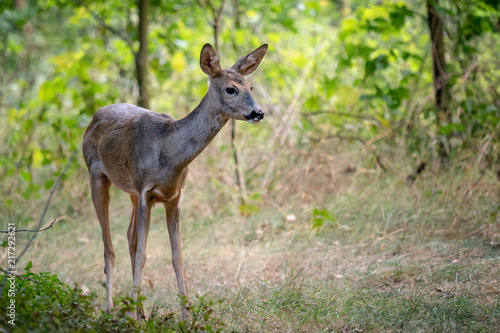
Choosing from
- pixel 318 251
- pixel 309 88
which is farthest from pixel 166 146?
pixel 309 88

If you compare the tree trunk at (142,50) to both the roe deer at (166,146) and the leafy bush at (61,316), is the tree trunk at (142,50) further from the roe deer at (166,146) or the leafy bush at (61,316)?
the leafy bush at (61,316)

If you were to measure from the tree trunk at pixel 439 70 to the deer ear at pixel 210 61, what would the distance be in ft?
12.0

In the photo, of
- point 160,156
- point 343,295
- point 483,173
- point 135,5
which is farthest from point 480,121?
point 135,5

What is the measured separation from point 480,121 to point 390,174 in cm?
116

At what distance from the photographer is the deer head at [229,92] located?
358cm

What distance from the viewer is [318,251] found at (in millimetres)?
5164

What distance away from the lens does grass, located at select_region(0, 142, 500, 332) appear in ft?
11.7

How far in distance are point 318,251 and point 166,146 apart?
204cm

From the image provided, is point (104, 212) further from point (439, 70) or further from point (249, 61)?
point (439, 70)

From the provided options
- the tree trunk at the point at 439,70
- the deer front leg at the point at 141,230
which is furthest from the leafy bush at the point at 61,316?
the tree trunk at the point at 439,70

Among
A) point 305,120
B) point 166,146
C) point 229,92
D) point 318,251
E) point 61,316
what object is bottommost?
point 318,251

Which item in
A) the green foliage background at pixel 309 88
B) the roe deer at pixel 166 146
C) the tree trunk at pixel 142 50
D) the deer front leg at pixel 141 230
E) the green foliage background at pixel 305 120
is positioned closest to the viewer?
the roe deer at pixel 166 146

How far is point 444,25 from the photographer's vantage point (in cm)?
696

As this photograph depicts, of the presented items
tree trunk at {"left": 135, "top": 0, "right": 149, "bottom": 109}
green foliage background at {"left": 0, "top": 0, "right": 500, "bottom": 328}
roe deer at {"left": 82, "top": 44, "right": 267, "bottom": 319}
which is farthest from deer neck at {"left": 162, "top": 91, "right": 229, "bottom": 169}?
tree trunk at {"left": 135, "top": 0, "right": 149, "bottom": 109}
